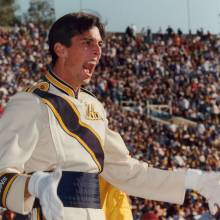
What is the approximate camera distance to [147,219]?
873cm

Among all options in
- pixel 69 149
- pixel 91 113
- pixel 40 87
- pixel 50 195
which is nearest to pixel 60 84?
pixel 40 87

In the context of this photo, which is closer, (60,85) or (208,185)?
(60,85)

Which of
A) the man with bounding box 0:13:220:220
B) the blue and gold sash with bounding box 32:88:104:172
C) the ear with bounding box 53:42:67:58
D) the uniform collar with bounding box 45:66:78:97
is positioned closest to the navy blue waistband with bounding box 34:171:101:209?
the man with bounding box 0:13:220:220

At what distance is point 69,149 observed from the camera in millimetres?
3314

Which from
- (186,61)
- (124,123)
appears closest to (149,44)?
(186,61)

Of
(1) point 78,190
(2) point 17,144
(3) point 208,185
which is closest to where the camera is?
(2) point 17,144

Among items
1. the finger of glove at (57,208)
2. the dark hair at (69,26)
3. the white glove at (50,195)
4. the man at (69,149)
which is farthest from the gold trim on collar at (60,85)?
the finger of glove at (57,208)

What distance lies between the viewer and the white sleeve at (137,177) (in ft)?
12.5

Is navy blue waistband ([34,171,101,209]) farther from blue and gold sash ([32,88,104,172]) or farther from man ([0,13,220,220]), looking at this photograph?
blue and gold sash ([32,88,104,172])

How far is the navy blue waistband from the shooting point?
3227 millimetres

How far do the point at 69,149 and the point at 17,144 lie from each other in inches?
11.6

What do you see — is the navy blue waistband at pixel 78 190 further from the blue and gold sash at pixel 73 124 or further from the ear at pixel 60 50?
the ear at pixel 60 50

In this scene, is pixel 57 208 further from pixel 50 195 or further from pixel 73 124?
pixel 73 124

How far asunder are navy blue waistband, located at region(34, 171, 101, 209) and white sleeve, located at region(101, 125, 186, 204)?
1.50ft
